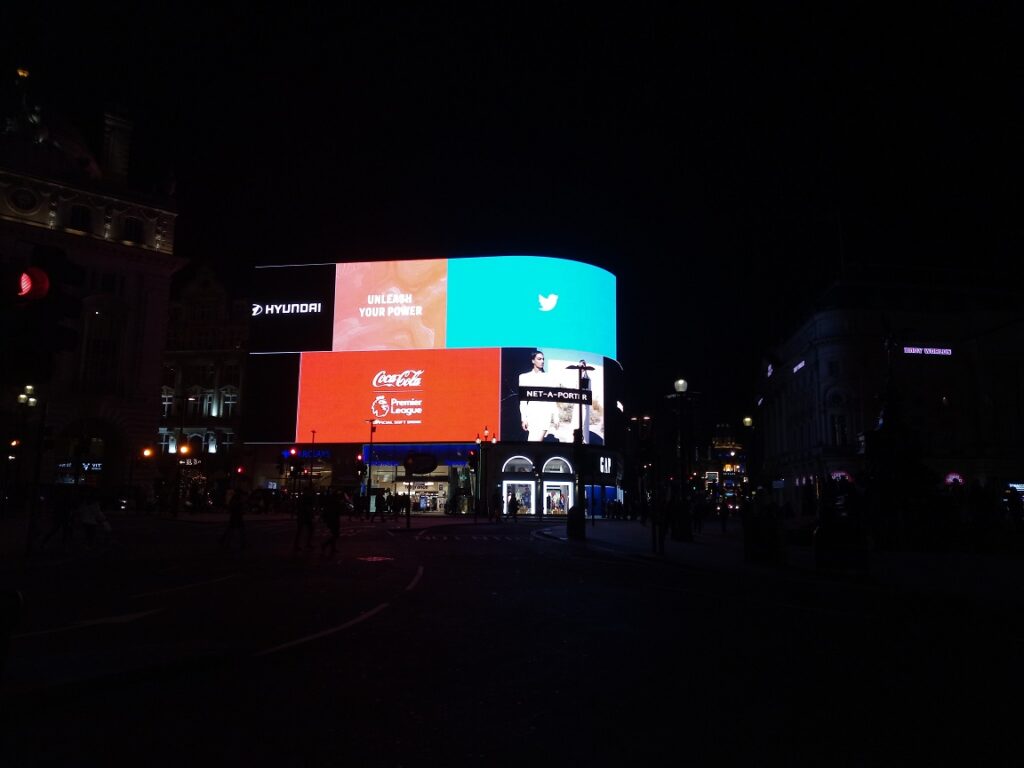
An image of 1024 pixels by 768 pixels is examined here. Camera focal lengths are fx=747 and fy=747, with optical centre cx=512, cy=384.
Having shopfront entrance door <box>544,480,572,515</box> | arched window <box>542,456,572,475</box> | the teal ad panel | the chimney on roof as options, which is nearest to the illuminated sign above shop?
the teal ad panel

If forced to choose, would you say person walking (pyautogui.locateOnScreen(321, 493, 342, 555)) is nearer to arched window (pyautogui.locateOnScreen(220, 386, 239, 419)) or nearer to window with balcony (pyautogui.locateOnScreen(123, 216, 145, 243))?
window with balcony (pyautogui.locateOnScreen(123, 216, 145, 243))

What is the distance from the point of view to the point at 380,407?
6600 centimetres

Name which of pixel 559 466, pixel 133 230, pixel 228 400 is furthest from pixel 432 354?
pixel 228 400

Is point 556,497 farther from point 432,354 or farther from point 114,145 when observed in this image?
point 114,145

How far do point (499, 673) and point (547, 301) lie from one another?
201 feet

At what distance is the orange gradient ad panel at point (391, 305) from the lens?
6588 cm

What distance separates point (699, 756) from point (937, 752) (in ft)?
4.76

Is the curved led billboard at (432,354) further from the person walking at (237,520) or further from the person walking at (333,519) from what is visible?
the person walking at (333,519)

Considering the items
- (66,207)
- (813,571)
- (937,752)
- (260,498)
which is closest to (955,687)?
(937,752)

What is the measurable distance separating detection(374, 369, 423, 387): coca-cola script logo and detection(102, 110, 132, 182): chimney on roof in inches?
1010

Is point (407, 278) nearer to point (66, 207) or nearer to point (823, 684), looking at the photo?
point (66, 207)

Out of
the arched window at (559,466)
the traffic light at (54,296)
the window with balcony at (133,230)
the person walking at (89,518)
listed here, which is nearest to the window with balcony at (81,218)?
the window with balcony at (133,230)

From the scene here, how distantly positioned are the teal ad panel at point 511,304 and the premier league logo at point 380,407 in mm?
7589

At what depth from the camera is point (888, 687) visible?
611 cm
